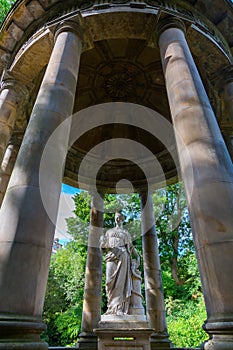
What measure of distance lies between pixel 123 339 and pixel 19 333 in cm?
487

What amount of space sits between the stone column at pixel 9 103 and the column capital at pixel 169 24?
652 cm

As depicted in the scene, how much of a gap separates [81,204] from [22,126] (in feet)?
49.8

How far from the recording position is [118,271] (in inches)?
378

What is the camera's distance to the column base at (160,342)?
1239 centimetres

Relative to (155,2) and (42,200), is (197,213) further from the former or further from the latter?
(155,2)

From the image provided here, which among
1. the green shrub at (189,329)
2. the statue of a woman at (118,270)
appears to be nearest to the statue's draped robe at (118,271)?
the statue of a woman at (118,270)

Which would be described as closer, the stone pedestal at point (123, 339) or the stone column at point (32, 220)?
the stone column at point (32, 220)

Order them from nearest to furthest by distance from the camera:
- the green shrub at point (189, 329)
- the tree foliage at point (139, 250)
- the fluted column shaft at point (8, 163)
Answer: the fluted column shaft at point (8, 163)
the green shrub at point (189, 329)
the tree foliage at point (139, 250)

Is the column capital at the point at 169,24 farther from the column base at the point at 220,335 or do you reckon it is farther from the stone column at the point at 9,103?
the column base at the point at 220,335

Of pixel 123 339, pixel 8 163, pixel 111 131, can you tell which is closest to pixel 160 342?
pixel 123 339

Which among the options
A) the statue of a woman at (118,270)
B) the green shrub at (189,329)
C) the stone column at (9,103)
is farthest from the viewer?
the green shrub at (189,329)

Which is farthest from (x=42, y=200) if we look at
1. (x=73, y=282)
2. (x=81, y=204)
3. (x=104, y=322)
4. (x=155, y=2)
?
(x=73, y=282)

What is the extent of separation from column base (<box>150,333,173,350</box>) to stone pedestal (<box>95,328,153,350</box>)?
18.4 ft

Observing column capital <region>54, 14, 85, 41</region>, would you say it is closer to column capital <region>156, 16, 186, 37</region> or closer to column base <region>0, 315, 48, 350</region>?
column capital <region>156, 16, 186, 37</region>
